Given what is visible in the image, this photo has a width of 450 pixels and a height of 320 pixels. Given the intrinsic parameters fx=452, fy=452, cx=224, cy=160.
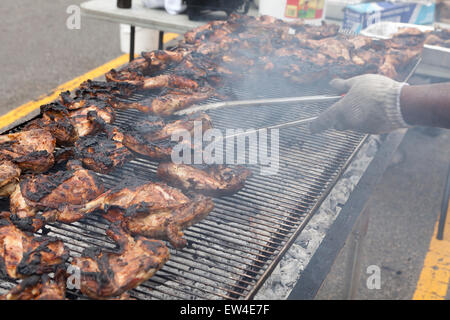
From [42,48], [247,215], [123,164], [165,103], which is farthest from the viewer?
[42,48]

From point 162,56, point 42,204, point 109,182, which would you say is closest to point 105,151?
point 109,182

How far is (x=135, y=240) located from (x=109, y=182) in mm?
607

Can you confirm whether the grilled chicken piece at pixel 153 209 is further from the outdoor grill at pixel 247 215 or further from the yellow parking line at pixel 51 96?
the yellow parking line at pixel 51 96

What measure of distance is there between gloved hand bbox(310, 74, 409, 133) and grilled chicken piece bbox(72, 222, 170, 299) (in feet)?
4.83

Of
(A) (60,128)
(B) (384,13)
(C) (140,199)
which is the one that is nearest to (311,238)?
(C) (140,199)

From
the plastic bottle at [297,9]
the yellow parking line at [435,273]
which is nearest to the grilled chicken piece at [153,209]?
the yellow parking line at [435,273]

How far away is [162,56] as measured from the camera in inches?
155

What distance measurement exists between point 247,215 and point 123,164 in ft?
2.59

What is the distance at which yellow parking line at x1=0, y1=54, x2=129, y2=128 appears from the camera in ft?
20.1

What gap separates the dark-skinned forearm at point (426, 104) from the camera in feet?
8.67

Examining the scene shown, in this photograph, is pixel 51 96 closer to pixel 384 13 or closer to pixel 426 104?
pixel 384 13

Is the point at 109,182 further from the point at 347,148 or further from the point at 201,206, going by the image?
the point at 347,148

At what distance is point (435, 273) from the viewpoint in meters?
4.23

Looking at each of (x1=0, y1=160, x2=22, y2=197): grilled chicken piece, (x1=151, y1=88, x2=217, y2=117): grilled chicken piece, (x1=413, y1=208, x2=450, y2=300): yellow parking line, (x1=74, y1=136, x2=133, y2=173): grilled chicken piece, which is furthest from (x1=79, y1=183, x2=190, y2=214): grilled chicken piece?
(x1=413, y1=208, x2=450, y2=300): yellow parking line
